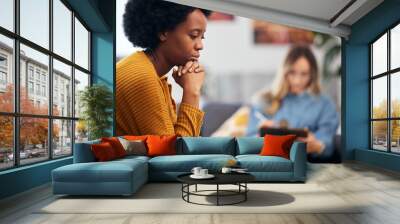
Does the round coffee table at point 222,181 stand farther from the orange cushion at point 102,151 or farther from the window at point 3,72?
the window at point 3,72

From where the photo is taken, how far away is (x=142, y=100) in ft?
28.6

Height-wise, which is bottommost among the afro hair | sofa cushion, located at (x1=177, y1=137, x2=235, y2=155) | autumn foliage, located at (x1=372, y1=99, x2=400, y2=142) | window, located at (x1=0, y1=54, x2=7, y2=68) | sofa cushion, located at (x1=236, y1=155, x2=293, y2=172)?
sofa cushion, located at (x1=236, y1=155, x2=293, y2=172)

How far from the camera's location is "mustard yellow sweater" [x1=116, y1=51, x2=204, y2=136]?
28.6ft

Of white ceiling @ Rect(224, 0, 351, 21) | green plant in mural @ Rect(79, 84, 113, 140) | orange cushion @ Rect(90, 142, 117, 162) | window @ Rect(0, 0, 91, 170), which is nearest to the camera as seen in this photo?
window @ Rect(0, 0, 91, 170)

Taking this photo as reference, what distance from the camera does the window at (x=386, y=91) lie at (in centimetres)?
798

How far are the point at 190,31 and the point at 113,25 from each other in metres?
1.79

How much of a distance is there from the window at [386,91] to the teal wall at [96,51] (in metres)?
5.85

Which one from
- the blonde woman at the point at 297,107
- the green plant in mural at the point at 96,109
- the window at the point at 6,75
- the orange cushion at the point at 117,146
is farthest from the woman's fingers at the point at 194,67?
the window at the point at 6,75

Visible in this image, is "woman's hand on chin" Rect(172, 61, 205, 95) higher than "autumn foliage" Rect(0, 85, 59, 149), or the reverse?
"woman's hand on chin" Rect(172, 61, 205, 95)

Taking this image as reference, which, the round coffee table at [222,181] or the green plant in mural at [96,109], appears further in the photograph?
the green plant in mural at [96,109]

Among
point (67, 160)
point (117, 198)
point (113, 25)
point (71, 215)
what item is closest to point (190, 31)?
point (113, 25)

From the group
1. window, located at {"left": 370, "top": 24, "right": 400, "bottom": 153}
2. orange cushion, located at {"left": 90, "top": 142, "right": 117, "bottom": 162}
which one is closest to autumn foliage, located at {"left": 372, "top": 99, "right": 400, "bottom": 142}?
window, located at {"left": 370, "top": 24, "right": 400, "bottom": 153}

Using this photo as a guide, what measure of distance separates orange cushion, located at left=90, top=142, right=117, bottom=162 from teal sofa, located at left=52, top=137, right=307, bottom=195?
2.8 inches

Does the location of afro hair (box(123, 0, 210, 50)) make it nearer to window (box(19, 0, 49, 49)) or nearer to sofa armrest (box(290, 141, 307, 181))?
window (box(19, 0, 49, 49))
